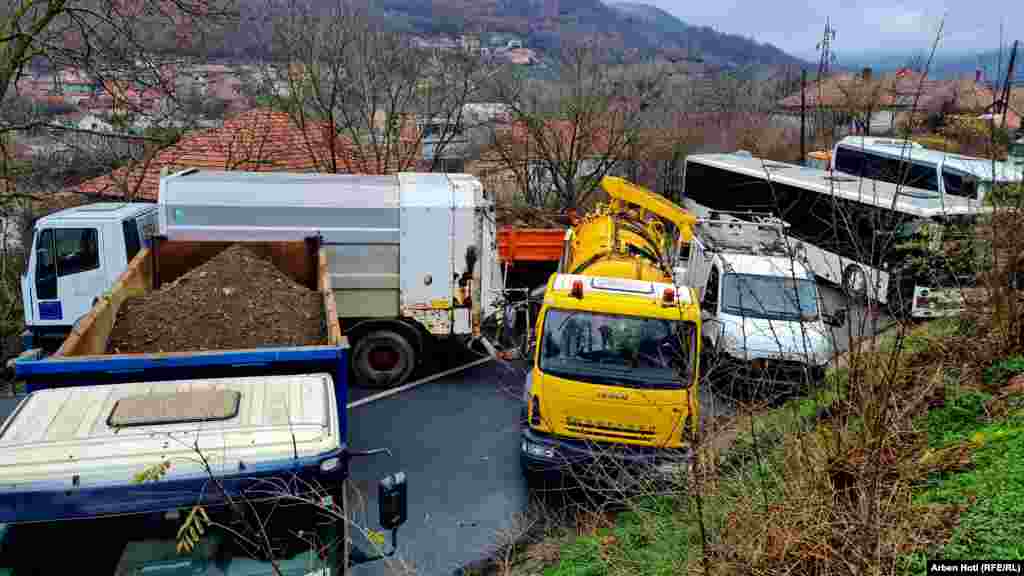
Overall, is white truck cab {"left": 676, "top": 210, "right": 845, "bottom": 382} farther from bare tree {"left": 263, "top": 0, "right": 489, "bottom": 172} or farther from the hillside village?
bare tree {"left": 263, "top": 0, "right": 489, "bottom": 172}

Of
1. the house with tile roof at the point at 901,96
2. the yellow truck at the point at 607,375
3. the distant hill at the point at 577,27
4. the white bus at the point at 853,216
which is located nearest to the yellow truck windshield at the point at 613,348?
the yellow truck at the point at 607,375

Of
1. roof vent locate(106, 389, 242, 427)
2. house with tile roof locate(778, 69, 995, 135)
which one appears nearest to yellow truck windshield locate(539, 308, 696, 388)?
house with tile roof locate(778, 69, 995, 135)

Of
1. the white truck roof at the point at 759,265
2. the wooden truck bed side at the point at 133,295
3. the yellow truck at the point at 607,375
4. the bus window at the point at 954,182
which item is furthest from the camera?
the bus window at the point at 954,182

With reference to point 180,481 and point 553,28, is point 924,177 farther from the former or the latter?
point 553,28

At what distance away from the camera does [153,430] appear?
4016 millimetres

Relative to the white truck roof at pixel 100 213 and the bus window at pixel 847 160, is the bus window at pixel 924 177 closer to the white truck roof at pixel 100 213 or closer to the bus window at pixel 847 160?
the bus window at pixel 847 160

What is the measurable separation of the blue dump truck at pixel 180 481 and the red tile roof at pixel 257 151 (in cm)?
1380

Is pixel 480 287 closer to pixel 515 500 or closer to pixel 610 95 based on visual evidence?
pixel 515 500

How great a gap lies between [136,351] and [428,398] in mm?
5044

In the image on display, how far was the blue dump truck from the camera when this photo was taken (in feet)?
12.1

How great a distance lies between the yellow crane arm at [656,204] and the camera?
11.9m

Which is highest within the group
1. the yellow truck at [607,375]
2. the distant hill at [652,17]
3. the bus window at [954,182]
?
the distant hill at [652,17]

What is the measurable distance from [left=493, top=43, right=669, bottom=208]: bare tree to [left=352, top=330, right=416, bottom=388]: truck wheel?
10101mm

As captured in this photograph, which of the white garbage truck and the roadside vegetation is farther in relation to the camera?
the white garbage truck
